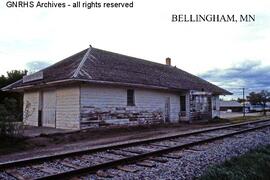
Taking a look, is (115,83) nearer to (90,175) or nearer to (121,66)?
(121,66)

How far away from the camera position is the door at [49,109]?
58.3 ft

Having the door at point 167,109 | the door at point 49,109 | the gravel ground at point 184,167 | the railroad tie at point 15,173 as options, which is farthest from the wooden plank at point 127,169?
the door at point 167,109

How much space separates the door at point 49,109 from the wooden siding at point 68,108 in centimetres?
69

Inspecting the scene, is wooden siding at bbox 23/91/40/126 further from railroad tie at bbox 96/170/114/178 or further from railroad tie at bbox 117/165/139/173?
railroad tie at bbox 96/170/114/178

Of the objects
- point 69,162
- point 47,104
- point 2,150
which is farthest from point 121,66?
point 69,162

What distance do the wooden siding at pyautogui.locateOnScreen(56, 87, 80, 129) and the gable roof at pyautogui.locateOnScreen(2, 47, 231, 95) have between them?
0.90 meters

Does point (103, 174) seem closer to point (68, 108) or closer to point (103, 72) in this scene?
point (68, 108)

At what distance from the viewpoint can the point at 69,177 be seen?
6.03 metres

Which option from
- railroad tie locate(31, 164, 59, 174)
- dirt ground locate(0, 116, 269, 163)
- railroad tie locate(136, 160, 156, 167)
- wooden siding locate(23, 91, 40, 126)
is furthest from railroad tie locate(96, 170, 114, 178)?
wooden siding locate(23, 91, 40, 126)

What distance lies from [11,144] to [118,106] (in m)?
7.69

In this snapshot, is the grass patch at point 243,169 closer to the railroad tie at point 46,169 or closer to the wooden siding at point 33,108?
the railroad tie at point 46,169

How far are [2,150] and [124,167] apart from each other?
5268 mm

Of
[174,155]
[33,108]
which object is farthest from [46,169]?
[33,108]

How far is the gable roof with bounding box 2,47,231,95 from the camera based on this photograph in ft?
53.2
